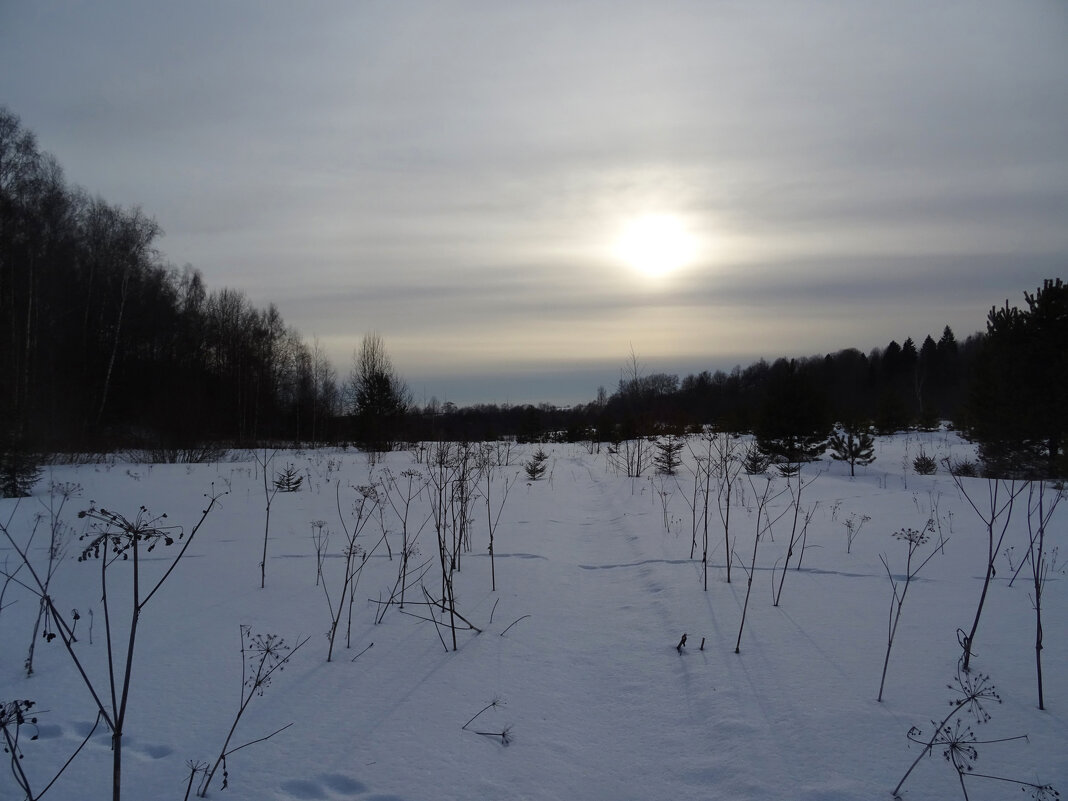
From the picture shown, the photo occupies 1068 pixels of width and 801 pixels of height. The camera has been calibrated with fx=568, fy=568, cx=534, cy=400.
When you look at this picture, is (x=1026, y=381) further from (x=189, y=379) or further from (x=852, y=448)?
(x=189, y=379)

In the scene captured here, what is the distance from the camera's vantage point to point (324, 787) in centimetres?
206

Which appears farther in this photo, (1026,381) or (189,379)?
(189,379)

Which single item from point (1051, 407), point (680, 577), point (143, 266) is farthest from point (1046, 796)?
point (143, 266)

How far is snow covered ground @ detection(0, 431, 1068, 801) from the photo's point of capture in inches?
83.4

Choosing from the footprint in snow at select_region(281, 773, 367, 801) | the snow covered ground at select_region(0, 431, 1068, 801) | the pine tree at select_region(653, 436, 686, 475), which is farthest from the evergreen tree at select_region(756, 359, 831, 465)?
the footprint in snow at select_region(281, 773, 367, 801)

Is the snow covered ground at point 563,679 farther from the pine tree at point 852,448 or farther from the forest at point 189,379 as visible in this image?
the pine tree at point 852,448

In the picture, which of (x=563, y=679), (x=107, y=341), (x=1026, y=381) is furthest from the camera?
(x=107, y=341)

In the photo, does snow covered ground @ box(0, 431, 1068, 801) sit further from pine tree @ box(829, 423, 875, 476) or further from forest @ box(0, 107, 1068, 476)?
pine tree @ box(829, 423, 875, 476)

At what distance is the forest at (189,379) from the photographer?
14.6 m

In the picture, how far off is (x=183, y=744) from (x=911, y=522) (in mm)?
7198

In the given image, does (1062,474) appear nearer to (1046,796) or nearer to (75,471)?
(1046,796)

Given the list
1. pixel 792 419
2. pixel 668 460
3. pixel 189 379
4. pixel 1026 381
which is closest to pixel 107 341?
pixel 189 379

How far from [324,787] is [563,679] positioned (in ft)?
4.11

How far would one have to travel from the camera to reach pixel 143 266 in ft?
75.9
